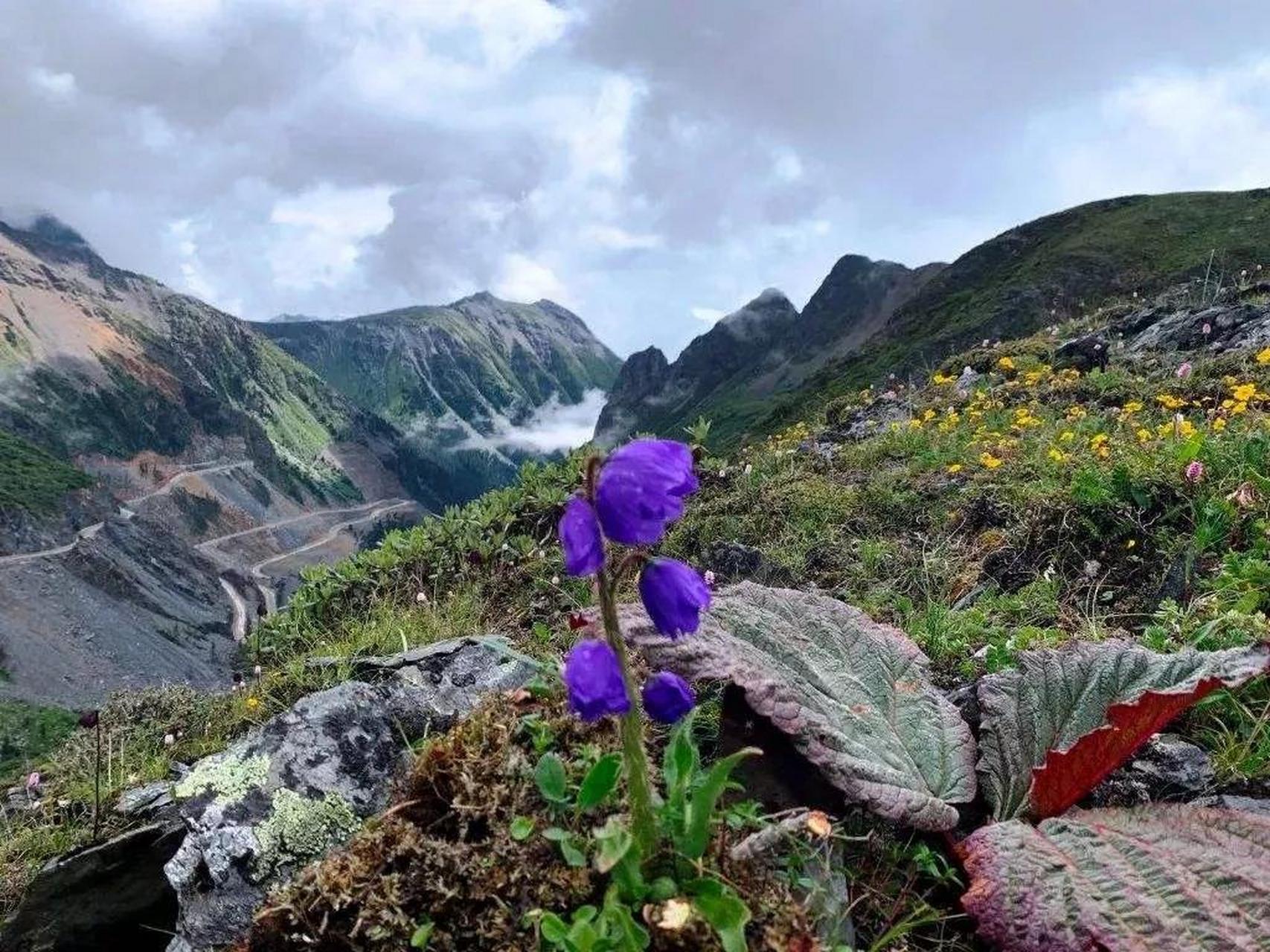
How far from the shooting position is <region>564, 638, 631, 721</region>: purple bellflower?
1.99 m

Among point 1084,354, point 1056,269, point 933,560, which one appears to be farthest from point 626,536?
point 1056,269

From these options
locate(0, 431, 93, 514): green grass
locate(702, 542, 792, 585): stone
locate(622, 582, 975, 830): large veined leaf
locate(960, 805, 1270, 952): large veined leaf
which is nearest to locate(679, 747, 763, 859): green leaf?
locate(622, 582, 975, 830): large veined leaf

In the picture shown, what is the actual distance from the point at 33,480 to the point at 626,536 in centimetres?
19650

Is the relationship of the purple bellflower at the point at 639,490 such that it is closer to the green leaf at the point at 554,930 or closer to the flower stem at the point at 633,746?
the flower stem at the point at 633,746

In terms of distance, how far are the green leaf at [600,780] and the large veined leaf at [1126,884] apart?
1.02 metres

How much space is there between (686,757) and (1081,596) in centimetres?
380

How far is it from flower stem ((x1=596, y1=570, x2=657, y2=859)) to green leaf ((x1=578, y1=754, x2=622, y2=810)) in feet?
0.26

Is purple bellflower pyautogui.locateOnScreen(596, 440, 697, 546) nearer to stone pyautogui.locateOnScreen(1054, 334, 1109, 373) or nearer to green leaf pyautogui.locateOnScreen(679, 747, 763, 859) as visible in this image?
green leaf pyautogui.locateOnScreen(679, 747, 763, 859)

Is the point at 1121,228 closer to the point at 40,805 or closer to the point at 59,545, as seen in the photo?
the point at 40,805

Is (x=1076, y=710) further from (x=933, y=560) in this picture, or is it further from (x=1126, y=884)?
(x=933, y=560)

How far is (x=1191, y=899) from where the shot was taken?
216cm

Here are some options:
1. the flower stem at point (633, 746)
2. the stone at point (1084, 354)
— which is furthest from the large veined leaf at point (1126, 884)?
the stone at point (1084, 354)

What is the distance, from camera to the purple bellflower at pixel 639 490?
2002mm

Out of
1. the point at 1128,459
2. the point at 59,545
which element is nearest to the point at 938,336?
the point at 1128,459
